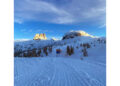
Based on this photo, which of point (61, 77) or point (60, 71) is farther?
point (60, 71)
